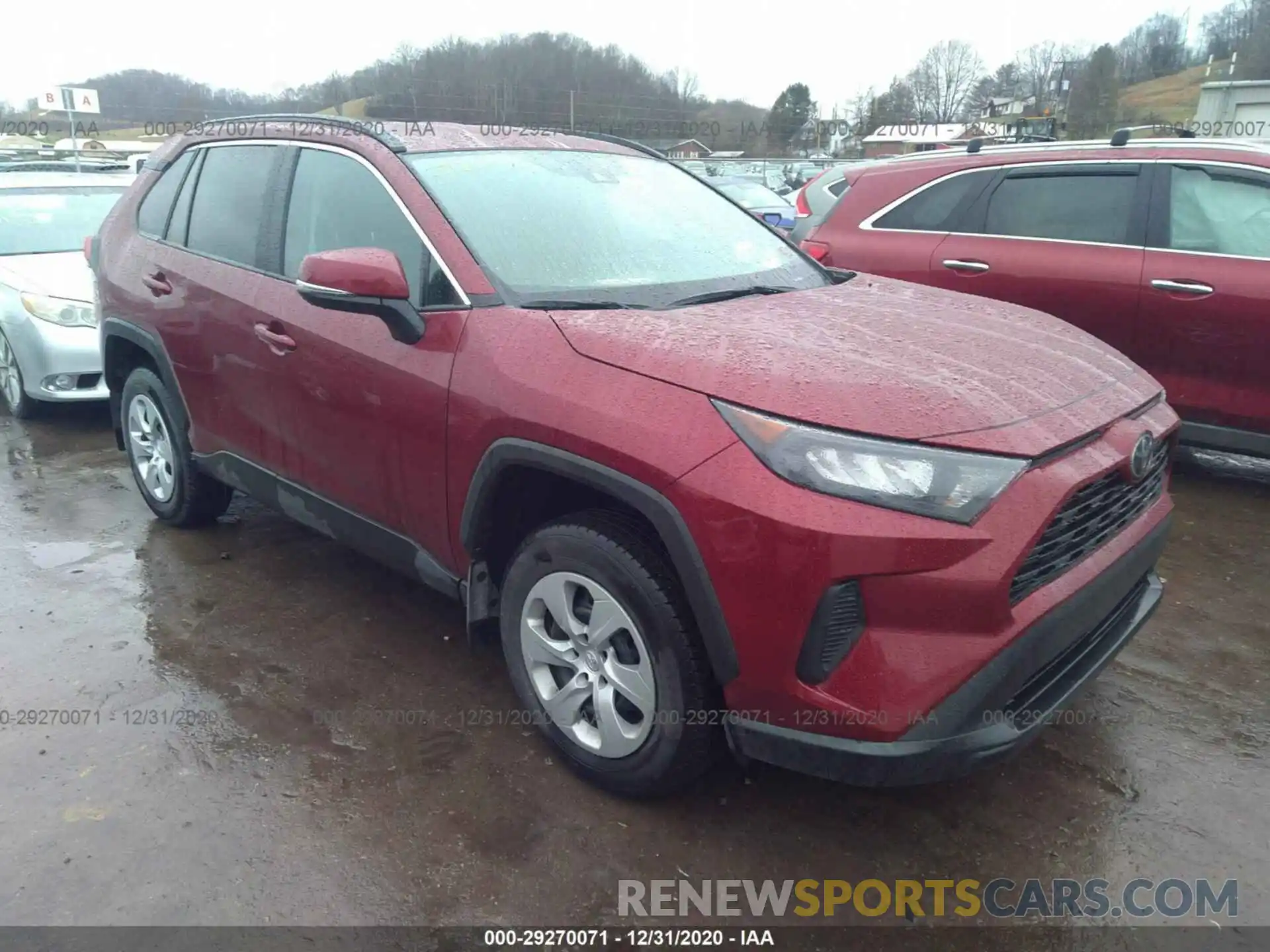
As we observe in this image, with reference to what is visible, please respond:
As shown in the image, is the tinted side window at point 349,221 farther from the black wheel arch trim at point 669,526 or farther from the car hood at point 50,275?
the car hood at point 50,275

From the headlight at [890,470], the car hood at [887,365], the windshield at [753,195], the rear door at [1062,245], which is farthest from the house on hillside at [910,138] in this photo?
the headlight at [890,470]

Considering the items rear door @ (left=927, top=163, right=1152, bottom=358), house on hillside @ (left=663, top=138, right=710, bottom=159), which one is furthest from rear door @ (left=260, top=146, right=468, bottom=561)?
house on hillside @ (left=663, top=138, right=710, bottom=159)

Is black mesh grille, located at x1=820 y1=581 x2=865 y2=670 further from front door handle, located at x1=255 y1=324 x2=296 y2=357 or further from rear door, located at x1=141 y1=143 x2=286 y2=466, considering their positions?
rear door, located at x1=141 y1=143 x2=286 y2=466

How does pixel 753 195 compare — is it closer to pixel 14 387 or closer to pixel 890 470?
pixel 14 387

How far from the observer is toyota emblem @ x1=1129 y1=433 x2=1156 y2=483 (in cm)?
232

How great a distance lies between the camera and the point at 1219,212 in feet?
14.9

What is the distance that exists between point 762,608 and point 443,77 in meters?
12.7

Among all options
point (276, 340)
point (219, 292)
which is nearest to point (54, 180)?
point (219, 292)

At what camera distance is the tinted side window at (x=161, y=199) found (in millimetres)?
4113

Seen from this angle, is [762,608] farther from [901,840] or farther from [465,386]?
[465,386]

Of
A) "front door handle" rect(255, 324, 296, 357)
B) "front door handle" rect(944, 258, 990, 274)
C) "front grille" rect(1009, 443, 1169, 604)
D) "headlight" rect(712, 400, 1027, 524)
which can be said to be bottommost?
"front grille" rect(1009, 443, 1169, 604)

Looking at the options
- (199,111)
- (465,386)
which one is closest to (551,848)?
(465,386)

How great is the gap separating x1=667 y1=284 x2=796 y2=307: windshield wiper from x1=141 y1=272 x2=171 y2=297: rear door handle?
234 centimetres

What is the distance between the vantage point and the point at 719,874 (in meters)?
2.32
